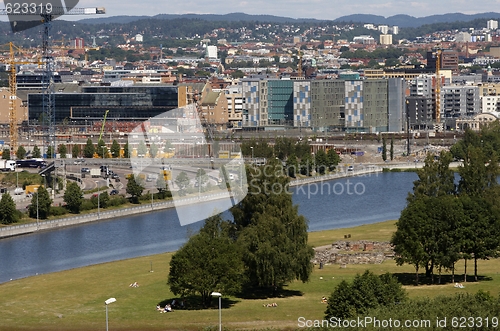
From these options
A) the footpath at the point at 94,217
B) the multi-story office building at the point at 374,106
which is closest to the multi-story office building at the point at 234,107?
the multi-story office building at the point at 374,106

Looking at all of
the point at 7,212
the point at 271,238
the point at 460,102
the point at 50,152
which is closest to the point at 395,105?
the point at 460,102

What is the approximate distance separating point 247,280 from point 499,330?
563 centimetres

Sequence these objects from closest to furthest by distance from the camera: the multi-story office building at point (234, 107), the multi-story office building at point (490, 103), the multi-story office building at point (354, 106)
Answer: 1. the multi-story office building at point (354, 106)
2. the multi-story office building at point (234, 107)
3. the multi-story office building at point (490, 103)

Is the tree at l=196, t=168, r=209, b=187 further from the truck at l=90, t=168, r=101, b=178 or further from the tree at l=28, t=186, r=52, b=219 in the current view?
the truck at l=90, t=168, r=101, b=178

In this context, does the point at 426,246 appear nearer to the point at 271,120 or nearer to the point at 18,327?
the point at 18,327

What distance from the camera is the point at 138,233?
26.2 meters

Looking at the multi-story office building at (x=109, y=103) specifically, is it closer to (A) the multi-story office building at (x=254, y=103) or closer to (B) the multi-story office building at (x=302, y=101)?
(A) the multi-story office building at (x=254, y=103)

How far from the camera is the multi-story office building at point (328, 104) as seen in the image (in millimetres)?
57719

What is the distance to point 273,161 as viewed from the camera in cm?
1920

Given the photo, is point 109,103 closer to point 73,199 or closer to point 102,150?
point 102,150

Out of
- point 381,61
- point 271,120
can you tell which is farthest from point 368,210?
point 381,61

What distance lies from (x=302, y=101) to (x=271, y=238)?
40.7 meters

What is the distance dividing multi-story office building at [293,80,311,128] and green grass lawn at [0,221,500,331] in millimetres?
36939

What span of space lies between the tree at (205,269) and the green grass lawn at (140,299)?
32 cm
